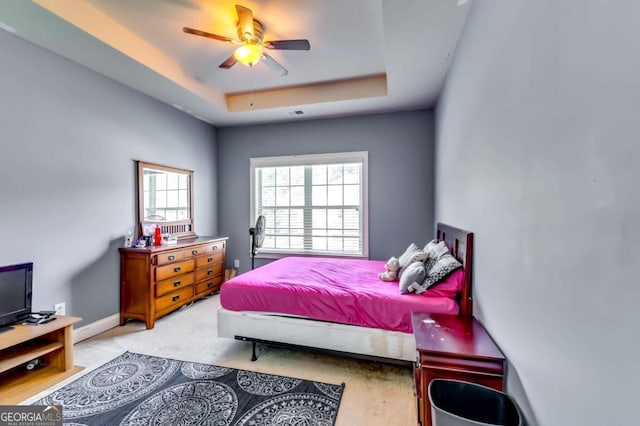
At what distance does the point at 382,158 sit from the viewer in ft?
13.5

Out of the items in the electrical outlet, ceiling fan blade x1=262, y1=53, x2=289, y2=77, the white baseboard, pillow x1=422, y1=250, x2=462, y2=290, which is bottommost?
the white baseboard

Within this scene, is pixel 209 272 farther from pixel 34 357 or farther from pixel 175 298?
pixel 34 357

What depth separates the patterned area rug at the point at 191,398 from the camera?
1.71 meters

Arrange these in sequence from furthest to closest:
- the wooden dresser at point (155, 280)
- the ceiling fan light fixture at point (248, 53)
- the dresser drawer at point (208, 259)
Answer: the dresser drawer at point (208, 259)
the wooden dresser at point (155, 280)
the ceiling fan light fixture at point (248, 53)

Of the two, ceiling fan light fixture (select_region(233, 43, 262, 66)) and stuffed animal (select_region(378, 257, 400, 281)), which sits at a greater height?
ceiling fan light fixture (select_region(233, 43, 262, 66))

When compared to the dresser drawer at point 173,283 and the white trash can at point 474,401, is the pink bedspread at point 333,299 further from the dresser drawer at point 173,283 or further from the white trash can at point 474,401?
the dresser drawer at point 173,283

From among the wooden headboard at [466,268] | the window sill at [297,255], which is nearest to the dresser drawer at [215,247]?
the window sill at [297,255]

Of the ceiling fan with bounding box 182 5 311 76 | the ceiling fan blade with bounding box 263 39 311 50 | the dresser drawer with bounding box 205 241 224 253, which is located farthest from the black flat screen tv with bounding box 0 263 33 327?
the ceiling fan blade with bounding box 263 39 311 50

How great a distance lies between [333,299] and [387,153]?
260 centimetres

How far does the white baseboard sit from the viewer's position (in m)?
2.71

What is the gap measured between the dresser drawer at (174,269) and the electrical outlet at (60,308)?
77 cm

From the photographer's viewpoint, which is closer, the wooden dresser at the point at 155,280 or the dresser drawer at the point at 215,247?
the wooden dresser at the point at 155,280

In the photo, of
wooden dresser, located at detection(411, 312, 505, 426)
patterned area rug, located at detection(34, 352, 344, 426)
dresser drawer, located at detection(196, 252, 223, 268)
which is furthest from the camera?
dresser drawer, located at detection(196, 252, 223, 268)

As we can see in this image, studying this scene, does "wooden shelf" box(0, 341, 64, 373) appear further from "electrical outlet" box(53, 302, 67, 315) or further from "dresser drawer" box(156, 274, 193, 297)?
"dresser drawer" box(156, 274, 193, 297)
